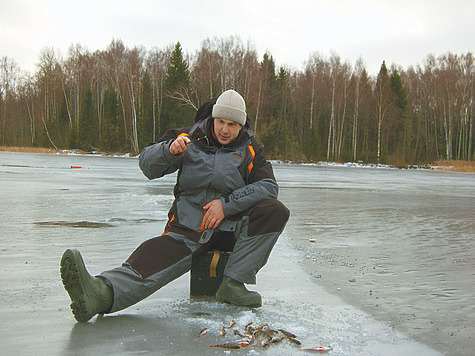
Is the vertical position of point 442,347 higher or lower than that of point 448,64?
lower

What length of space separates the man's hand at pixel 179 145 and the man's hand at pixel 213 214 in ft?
1.20

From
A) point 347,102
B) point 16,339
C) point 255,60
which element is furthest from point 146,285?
point 347,102

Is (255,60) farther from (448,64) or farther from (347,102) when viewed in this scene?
(448,64)

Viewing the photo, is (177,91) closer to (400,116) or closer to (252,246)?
(400,116)

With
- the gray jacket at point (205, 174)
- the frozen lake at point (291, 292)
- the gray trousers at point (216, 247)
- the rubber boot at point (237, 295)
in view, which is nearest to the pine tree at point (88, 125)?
the frozen lake at point (291, 292)

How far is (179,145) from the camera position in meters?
2.65

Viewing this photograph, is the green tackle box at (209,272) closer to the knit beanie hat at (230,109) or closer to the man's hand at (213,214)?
the man's hand at (213,214)

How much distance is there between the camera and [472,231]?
600 cm

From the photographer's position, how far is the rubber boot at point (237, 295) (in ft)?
8.63

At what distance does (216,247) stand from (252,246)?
0.91 feet

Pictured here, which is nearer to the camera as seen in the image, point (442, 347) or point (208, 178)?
point (442, 347)

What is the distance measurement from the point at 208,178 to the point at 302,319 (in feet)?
3.21

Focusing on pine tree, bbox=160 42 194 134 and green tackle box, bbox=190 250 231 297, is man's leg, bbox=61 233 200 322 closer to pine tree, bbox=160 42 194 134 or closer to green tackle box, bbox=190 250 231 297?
green tackle box, bbox=190 250 231 297

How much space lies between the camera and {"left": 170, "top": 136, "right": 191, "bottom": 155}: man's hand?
264 cm
